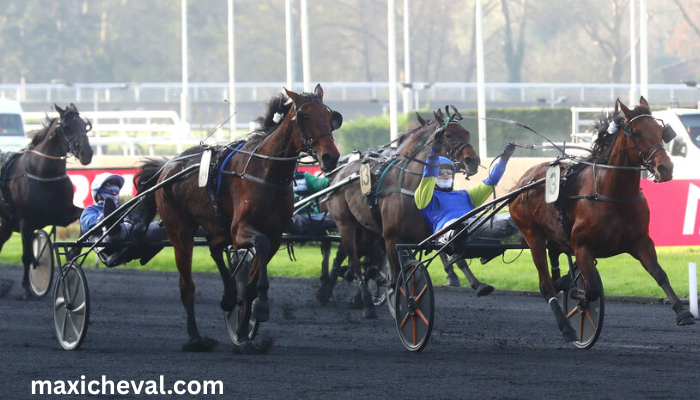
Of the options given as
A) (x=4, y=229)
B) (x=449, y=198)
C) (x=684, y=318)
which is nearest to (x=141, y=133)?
(x=4, y=229)

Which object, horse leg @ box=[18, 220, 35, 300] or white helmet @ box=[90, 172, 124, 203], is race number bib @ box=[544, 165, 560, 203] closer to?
white helmet @ box=[90, 172, 124, 203]

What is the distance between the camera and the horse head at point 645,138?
23.4ft

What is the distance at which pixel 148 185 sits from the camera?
9266 mm

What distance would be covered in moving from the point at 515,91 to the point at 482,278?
3066 cm

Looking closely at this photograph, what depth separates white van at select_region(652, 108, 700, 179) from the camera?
17.3 metres

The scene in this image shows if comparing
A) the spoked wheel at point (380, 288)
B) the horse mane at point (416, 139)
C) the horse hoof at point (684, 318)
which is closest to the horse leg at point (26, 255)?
the spoked wheel at point (380, 288)

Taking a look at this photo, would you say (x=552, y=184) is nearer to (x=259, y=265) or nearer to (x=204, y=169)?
(x=259, y=265)

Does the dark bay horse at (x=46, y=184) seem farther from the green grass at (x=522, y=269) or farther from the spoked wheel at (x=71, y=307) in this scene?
the spoked wheel at (x=71, y=307)

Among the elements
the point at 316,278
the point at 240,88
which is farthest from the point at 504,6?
the point at 316,278

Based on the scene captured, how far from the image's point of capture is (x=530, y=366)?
280 inches

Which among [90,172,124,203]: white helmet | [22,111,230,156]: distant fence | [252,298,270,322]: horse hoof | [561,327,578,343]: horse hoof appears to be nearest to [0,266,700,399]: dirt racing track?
[561,327,578,343]: horse hoof

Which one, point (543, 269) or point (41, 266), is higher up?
point (543, 269)

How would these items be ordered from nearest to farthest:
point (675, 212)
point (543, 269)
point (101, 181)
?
point (543, 269) < point (101, 181) < point (675, 212)

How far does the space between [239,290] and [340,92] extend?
37047mm
